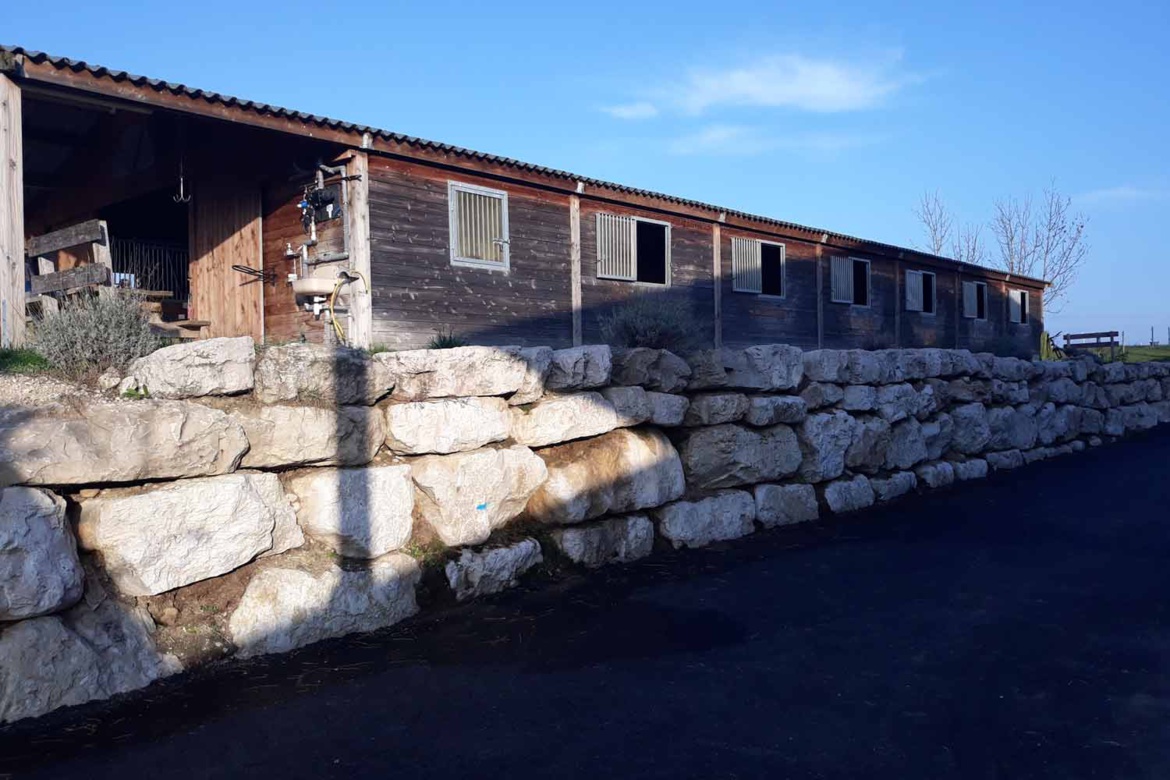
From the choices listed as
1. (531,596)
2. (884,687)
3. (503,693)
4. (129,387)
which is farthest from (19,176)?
(884,687)

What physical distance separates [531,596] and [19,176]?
17.2 feet

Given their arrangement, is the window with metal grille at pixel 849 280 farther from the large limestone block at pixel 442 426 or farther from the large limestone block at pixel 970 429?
the large limestone block at pixel 442 426

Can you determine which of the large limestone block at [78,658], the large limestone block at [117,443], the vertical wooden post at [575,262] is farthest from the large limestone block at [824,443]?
the large limestone block at [78,658]

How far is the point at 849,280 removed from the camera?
714 inches

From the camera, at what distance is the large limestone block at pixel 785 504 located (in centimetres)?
765

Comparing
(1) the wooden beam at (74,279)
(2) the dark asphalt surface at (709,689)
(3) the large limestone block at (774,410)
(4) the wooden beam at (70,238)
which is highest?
(4) the wooden beam at (70,238)

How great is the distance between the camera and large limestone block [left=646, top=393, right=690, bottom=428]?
6.94 meters

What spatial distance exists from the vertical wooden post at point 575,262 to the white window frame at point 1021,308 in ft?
55.7

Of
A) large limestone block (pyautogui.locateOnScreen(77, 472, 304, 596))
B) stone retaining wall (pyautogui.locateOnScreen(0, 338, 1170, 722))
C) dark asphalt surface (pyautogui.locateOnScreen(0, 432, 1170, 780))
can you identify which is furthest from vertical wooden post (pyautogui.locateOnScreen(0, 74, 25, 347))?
dark asphalt surface (pyautogui.locateOnScreen(0, 432, 1170, 780))

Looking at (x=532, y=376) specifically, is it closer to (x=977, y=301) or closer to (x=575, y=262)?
(x=575, y=262)

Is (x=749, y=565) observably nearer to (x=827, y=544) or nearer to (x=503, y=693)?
(x=827, y=544)

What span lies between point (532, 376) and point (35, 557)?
3254 mm

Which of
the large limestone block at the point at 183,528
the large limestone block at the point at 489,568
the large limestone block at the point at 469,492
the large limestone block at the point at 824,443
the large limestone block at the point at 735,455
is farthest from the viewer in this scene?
the large limestone block at the point at 824,443

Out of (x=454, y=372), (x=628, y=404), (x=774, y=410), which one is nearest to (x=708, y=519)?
(x=628, y=404)
